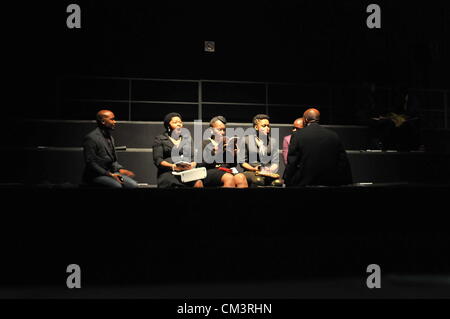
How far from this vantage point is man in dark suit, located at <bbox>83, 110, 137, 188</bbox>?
4.50 meters

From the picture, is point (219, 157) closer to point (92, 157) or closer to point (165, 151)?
point (165, 151)

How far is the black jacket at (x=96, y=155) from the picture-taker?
14.8ft

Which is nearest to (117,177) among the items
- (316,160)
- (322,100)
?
(316,160)

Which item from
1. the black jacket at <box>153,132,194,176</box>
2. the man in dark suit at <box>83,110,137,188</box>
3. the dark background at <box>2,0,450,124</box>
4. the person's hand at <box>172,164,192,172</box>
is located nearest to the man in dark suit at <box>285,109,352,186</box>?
the person's hand at <box>172,164,192,172</box>

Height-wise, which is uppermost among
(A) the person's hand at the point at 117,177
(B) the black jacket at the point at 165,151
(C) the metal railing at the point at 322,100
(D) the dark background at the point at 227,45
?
(D) the dark background at the point at 227,45

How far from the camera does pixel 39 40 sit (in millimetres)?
7973

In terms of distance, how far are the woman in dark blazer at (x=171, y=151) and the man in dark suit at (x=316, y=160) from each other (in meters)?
1.40

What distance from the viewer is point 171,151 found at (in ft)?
16.6

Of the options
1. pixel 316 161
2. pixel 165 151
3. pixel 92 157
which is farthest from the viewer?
pixel 165 151

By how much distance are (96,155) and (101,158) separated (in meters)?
0.05

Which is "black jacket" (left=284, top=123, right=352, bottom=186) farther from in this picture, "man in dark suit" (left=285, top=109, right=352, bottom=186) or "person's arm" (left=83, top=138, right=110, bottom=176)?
"person's arm" (left=83, top=138, right=110, bottom=176)

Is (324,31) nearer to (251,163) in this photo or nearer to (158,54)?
(158,54)

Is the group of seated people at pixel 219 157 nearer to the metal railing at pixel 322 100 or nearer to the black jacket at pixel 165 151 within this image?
the black jacket at pixel 165 151

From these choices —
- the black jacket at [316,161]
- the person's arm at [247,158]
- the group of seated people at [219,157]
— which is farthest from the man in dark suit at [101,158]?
the black jacket at [316,161]
